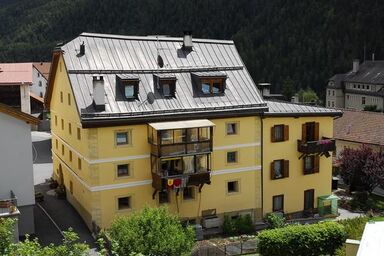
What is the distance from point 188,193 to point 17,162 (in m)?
12.8

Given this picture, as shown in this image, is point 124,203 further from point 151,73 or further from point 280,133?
point 280,133

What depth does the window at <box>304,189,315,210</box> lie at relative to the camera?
45594 mm

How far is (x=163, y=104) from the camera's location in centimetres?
3953

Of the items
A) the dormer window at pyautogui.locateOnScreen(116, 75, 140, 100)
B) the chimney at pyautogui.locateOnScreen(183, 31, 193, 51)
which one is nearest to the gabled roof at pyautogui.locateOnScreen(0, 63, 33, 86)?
the chimney at pyautogui.locateOnScreen(183, 31, 193, 51)

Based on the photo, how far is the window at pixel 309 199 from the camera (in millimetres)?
45594

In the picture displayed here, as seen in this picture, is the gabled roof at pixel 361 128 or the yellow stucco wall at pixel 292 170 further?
the gabled roof at pixel 361 128

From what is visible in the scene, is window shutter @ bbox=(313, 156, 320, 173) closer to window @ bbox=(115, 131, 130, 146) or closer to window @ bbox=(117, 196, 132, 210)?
window @ bbox=(117, 196, 132, 210)

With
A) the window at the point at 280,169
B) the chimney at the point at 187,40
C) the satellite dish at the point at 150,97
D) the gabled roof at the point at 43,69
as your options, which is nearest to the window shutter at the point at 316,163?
the window at the point at 280,169

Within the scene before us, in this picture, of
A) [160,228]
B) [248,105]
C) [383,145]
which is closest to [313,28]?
[383,145]

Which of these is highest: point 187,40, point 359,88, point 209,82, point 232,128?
point 187,40

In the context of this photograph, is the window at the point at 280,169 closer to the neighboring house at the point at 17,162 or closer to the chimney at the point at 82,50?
the chimney at the point at 82,50

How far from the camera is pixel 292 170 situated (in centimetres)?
4438

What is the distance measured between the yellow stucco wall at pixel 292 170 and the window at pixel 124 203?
11240 mm

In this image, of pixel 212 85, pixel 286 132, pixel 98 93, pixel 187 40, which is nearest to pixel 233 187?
pixel 286 132
